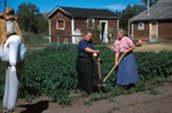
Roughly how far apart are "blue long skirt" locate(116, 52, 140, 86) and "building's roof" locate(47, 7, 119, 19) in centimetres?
3307

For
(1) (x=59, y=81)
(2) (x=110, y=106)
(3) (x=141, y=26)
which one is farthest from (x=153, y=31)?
(2) (x=110, y=106)

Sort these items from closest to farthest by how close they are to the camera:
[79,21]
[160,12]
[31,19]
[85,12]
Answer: [79,21] → [85,12] → [160,12] → [31,19]

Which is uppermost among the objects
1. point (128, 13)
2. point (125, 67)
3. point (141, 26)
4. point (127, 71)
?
point (128, 13)

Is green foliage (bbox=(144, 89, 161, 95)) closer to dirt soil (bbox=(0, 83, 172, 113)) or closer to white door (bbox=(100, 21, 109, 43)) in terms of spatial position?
dirt soil (bbox=(0, 83, 172, 113))

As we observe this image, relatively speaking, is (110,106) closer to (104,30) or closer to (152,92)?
(152,92)

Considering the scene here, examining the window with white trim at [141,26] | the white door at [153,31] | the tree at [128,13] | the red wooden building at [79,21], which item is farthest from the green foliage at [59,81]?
the tree at [128,13]

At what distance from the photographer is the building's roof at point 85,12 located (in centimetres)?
4378

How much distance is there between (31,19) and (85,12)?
15900mm

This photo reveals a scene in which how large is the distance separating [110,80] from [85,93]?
134 cm

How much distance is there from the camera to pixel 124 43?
398 inches

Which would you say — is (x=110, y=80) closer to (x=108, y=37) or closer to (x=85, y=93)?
(x=85, y=93)

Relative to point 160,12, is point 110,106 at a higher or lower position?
lower

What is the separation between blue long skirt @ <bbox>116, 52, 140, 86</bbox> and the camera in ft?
33.8

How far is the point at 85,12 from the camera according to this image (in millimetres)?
45406
